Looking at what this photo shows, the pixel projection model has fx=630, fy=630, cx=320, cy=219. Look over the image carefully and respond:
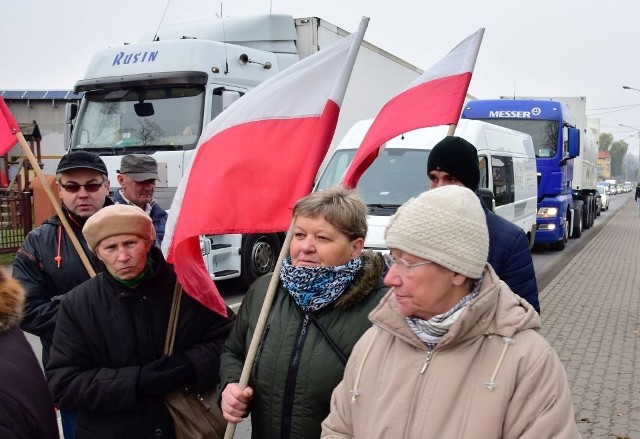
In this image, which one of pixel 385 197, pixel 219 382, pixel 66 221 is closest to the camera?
pixel 219 382

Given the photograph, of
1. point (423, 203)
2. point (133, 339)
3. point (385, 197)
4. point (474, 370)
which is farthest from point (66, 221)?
point (385, 197)

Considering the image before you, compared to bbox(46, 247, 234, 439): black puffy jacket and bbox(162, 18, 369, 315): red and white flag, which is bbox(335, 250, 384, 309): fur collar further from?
bbox(46, 247, 234, 439): black puffy jacket

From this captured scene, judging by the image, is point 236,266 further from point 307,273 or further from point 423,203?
point 423,203

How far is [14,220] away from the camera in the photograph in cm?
1345

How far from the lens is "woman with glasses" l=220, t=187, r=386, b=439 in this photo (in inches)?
85.6

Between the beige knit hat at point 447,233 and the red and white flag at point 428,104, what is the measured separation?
4.40 feet

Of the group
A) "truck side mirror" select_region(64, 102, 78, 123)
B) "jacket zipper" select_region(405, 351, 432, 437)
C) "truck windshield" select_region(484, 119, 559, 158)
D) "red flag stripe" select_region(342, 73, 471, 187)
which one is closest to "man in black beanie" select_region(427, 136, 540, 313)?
"red flag stripe" select_region(342, 73, 471, 187)

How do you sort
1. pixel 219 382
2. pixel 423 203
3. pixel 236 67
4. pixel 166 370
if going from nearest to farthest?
pixel 423 203 < pixel 166 370 < pixel 219 382 < pixel 236 67

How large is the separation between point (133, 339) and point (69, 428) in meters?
0.72

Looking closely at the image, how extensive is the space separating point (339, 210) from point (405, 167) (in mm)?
5482

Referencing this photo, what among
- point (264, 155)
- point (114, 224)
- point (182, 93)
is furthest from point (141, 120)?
Result: point (114, 224)

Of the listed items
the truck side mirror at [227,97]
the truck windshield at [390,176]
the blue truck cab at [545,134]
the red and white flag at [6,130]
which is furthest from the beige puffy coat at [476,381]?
the blue truck cab at [545,134]

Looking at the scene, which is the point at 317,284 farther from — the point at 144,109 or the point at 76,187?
the point at 144,109

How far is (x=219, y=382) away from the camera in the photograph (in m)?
2.55
